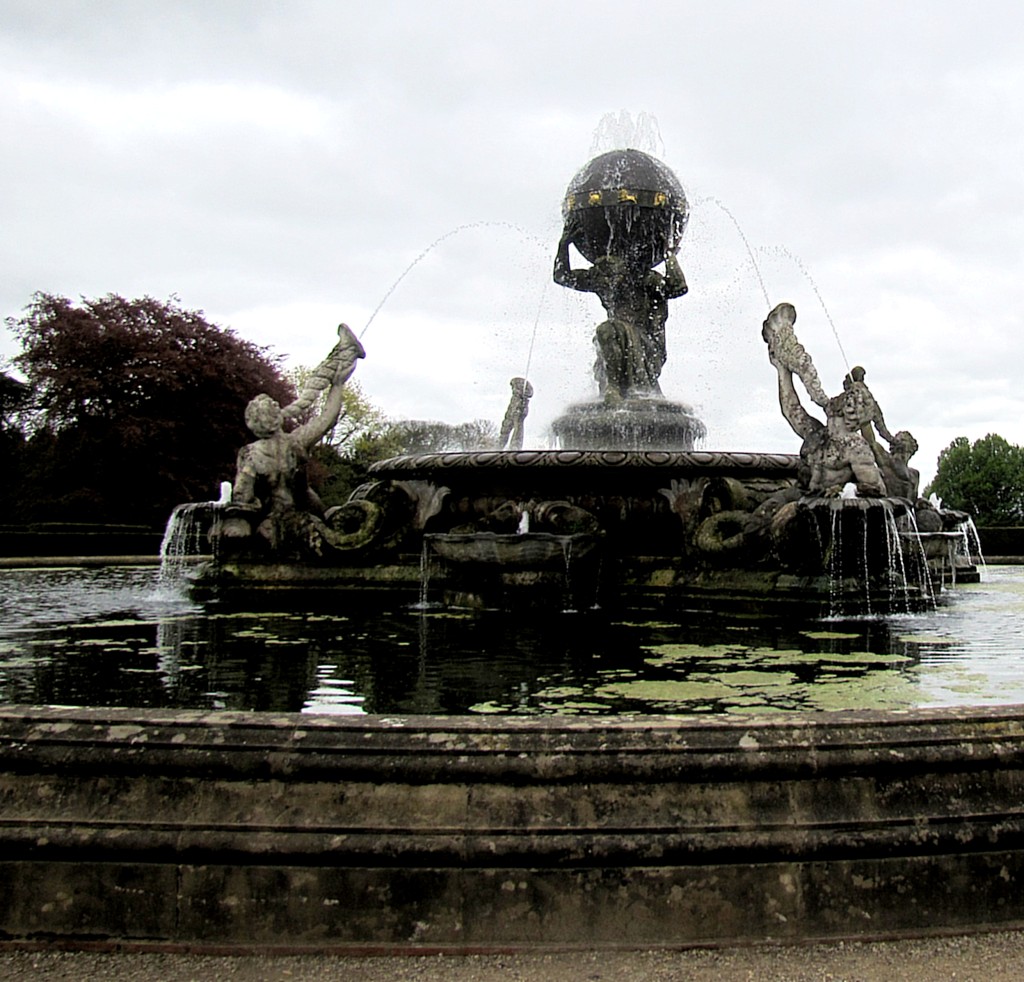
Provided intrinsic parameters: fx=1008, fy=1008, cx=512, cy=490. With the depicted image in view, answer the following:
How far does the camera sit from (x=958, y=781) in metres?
2.83

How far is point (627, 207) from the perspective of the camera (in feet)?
45.4

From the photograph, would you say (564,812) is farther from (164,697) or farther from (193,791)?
(164,697)

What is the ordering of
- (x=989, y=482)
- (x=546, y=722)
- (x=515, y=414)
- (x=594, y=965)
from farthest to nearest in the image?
(x=989, y=482), (x=515, y=414), (x=546, y=722), (x=594, y=965)

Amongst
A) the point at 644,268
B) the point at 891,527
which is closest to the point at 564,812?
the point at 891,527

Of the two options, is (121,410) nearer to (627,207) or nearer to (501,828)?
(627,207)

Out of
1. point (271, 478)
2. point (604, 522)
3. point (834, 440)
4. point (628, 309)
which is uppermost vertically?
point (628, 309)

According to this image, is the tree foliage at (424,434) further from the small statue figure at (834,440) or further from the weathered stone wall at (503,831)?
the weathered stone wall at (503,831)

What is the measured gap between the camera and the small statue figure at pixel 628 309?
535 inches

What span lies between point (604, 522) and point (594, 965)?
293 inches

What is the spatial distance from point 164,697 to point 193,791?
4.86 ft

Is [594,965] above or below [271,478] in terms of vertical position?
below

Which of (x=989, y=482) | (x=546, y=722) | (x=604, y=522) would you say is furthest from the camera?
(x=989, y=482)

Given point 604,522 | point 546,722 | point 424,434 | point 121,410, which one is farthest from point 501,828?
point 424,434

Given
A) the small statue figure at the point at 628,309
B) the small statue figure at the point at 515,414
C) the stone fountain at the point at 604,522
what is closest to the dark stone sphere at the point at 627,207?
the small statue figure at the point at 628,309
